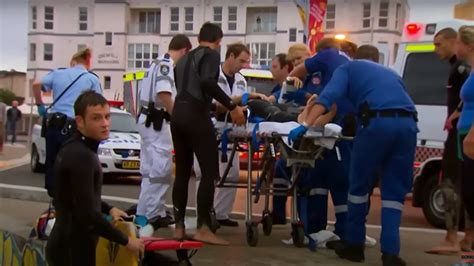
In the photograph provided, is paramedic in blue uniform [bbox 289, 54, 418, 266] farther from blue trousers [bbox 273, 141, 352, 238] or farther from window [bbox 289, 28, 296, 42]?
window [bbox 289, 28, 296, 42]

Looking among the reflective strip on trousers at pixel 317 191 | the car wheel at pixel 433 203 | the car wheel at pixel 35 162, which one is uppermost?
the reflective strip on trousers at pixel 317 191

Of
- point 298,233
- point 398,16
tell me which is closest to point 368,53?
point 298,233

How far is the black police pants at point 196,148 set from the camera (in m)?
5.43

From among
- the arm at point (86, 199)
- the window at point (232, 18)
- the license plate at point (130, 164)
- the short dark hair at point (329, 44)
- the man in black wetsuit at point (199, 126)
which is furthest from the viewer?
the license plate at point (130, 164)

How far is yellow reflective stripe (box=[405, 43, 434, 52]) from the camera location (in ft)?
29.0

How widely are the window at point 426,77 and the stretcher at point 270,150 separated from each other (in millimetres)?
3360

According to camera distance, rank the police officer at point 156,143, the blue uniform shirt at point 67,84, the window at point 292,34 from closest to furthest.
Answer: the police officer at point 156,143 < the blue uniform shirt at point 67,84 < the window at point 292,34

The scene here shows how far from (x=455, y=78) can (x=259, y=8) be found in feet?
18.1

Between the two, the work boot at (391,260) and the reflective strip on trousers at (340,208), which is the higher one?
the reflective strip on trousers at (340,208)

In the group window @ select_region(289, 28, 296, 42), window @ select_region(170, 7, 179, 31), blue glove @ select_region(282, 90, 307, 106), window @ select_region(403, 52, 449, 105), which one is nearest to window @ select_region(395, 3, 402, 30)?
window @ select_region(403, 52, 449, 105)

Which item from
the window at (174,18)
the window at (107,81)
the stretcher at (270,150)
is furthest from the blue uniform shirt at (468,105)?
the window at (107,81)

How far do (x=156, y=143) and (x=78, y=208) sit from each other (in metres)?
2.70

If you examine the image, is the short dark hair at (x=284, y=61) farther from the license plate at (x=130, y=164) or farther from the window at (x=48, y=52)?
the license plate at (x=130, y=164)

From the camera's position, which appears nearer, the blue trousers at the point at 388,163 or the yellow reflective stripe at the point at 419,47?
the blue trousers at the point at 388,163
